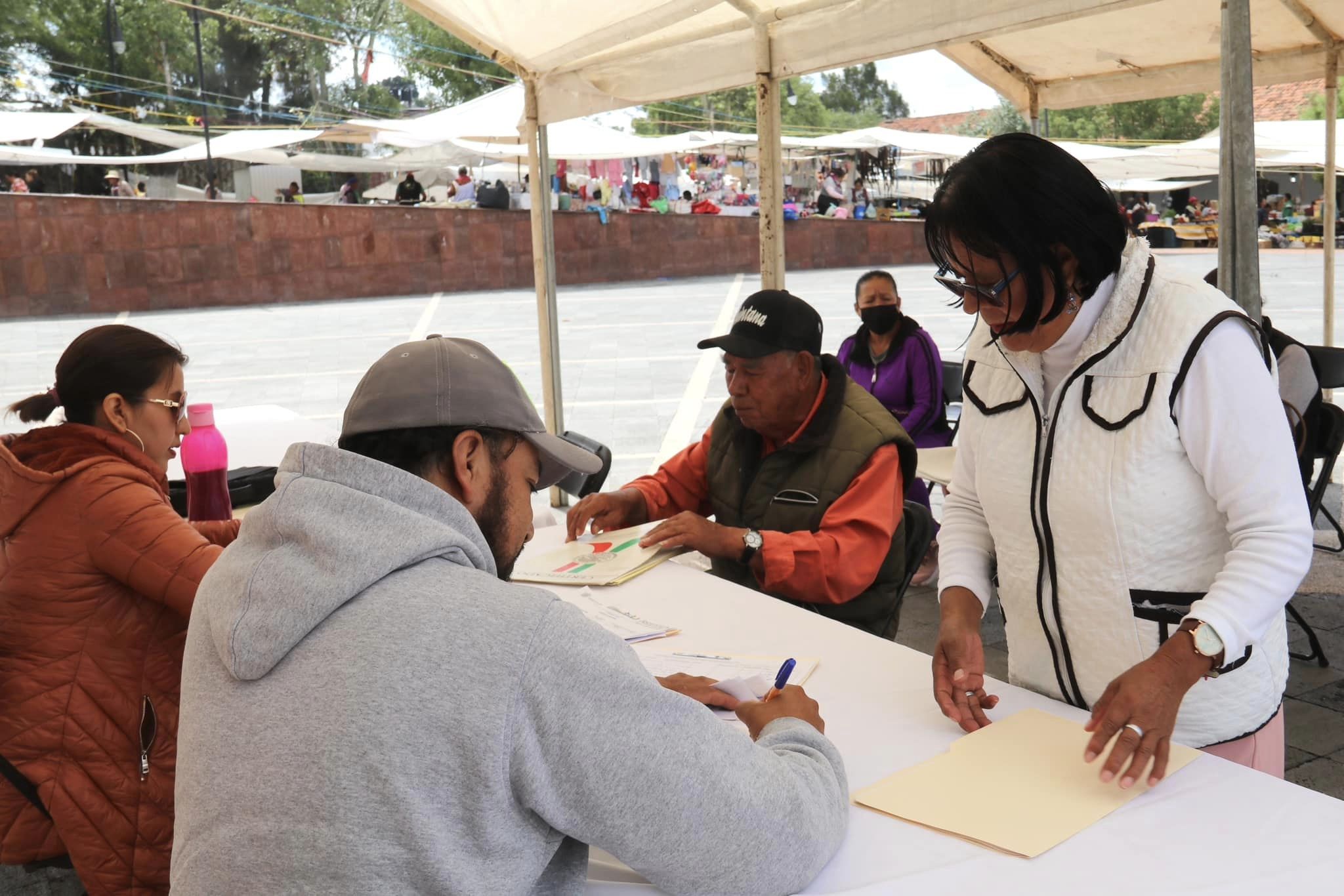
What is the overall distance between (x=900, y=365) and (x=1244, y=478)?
4421 mm

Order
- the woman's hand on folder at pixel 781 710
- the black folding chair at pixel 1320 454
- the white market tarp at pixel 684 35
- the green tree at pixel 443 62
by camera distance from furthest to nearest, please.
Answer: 1. the green tree at pixel 443 62
2. the black folding chair at pixel 1320 454
3. the white market tarp at pixel 684 35
4. the woman's hand on folder at pixel 781 710

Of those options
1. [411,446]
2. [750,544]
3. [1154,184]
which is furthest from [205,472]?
[1154,184]

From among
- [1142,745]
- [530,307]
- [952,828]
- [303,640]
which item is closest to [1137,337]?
[1142,745]

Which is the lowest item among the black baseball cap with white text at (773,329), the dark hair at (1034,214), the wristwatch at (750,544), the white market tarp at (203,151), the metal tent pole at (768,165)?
the wristwatch at (750,544)

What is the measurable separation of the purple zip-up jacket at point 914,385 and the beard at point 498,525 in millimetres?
4597

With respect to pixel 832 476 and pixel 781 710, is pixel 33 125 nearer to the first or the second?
pixel 832 476

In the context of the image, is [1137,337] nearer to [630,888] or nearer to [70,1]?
[630,888]

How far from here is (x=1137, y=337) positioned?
1651 millimetres

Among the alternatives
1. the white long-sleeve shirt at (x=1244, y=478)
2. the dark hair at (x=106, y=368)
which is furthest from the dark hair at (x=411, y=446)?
the dark hair at (x=106, y=368)

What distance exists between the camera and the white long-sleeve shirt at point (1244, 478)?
4.96 feet

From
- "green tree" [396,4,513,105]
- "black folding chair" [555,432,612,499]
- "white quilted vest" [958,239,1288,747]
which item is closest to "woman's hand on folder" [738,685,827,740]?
"white quilted vest" [958,239,1288,747]

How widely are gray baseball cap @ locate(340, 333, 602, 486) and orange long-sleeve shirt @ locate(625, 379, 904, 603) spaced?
4.48 ft

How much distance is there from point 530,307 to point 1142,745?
1730 cm

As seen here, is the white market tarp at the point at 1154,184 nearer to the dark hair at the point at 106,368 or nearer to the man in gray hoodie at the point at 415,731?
the dark hair at the point at 106,368
